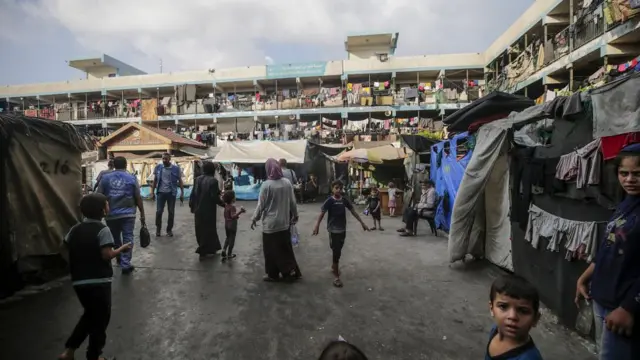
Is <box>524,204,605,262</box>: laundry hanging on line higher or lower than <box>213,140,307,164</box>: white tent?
lower

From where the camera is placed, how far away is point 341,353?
3.76 ft

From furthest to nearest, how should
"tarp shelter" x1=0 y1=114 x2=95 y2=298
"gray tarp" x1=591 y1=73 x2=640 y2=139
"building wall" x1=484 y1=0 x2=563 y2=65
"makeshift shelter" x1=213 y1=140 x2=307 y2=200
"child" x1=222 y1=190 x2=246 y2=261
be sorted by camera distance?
"building wall" x1=484 y1=0 x2=563 y2=65 < "makeshift shelter" x1=213 y1=140 x2=307 y2=200 < "child" x1=222 y1=190 x2=246 y2=261 < "tarp shelter" x1=0 y1=114 x2=95 y2=298 < "gray tarp" x1=591 y1=73 x2=640 y2=139

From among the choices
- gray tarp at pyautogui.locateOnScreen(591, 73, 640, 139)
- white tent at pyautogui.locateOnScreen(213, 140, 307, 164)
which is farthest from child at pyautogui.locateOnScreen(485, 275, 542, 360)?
white tent at pyautogui.locateOnScreen(213, 140, 307, 164)

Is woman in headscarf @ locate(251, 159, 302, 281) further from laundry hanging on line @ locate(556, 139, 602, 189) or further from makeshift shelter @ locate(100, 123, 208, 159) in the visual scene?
makeshift shelter @ locate(100, 123, 208, 159)

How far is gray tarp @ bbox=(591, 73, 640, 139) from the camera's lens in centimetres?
246

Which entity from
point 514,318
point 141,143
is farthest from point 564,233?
point 141,143

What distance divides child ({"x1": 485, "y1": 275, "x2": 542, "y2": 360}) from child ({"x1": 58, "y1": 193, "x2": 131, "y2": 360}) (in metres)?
2.67

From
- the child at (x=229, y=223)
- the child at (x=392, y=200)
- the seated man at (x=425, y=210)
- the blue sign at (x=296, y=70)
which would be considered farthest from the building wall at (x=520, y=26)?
the child at (x=229, y=223)

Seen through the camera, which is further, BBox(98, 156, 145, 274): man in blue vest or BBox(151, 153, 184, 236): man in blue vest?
BBox(151, 153, 184, 236): man in blue vest

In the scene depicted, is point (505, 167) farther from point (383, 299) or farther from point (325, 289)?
point (325, 289)

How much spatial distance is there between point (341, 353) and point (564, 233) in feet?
10.6

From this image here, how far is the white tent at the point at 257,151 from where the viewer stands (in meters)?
15.1

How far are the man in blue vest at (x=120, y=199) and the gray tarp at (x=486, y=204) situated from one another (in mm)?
4898

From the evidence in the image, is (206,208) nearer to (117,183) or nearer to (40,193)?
(117,183)
